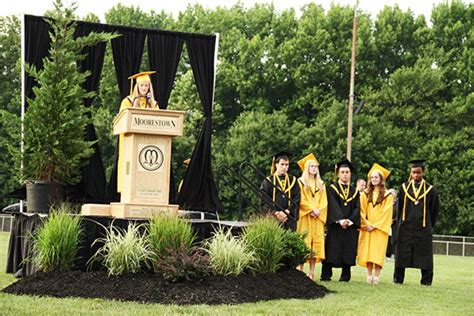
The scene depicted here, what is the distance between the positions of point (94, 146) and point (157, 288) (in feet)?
22.2

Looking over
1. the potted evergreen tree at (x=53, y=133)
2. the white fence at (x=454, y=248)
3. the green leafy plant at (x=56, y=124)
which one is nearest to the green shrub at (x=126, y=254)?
the potted evergreen tree at (x=53, y=133)

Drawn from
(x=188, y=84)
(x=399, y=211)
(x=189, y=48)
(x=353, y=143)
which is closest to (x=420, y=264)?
(x=399, y=211)

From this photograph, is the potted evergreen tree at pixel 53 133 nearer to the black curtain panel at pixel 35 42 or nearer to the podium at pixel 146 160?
the podium at pixel 146 160

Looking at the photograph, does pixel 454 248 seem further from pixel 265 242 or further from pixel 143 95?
pixel 265 242

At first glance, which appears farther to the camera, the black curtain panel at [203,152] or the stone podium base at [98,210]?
the black curtain panel at [203,152]

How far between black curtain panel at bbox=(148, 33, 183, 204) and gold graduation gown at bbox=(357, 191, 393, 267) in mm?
4141

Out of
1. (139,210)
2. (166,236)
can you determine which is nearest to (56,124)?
(139,210)

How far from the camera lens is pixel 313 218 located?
14.9 metres

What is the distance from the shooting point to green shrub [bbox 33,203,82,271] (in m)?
11.4

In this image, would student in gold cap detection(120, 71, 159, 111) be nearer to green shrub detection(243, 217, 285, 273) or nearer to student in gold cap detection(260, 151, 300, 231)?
student in gold cap detection(260, 151, 300, 231)

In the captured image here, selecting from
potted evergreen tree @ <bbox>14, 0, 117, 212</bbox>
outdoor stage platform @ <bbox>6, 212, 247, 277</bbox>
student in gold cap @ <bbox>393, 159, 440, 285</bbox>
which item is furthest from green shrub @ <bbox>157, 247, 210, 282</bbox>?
student in gold cap @ <bbox>393, 159, 440, 285</bbox>

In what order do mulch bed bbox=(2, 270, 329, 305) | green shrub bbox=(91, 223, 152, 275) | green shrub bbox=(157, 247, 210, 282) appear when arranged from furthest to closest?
green shrub bbox=(91, 223, 152, 275) < green shrub bbox=(157, 247, 210, 282) < mulch bed bbox=(2, 270, 329, 305)

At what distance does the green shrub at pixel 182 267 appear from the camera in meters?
10.8

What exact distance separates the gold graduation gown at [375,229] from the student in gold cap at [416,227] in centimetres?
40
